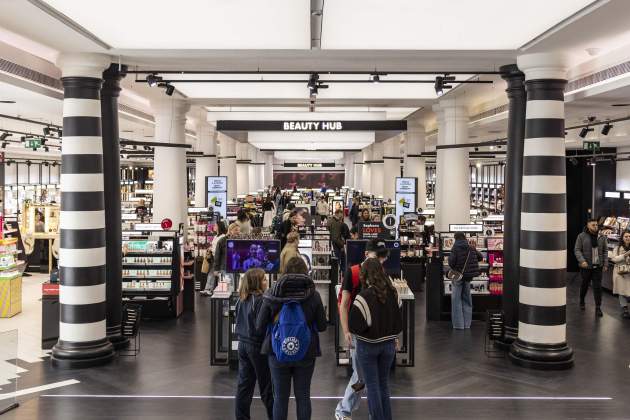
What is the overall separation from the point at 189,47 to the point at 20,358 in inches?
169

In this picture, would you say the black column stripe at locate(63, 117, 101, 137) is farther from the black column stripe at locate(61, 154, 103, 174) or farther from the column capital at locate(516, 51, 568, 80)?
the column capital at locate(516, 51, 568, 80)

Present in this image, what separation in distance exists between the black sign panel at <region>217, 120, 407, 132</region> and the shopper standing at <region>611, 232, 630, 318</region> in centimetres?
497

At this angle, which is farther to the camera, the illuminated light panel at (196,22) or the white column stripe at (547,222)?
the white column stripe at (547,222)

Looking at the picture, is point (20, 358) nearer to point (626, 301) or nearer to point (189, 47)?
point (189, 47)

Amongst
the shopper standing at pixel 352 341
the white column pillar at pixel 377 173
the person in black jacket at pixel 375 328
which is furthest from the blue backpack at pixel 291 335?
the white column pillar at pixel 377 173

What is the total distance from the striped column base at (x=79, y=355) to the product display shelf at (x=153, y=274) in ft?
8.64

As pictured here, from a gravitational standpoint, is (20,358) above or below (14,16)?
below

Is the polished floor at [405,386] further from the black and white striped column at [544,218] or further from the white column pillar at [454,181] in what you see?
the white column pillar at [454,181]

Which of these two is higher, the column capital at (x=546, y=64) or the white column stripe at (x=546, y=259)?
the column capital at (x=546, y=64)

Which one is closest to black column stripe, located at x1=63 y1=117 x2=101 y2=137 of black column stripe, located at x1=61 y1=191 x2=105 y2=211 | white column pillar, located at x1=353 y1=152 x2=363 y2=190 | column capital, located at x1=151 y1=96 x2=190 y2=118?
black column stripe, located at x1=61 y1=191 x2=105 y2=211

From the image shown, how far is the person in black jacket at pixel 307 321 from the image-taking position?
484cm

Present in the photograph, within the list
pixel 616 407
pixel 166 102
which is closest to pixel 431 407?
pixel 616 407

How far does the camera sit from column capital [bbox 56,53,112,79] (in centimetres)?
777

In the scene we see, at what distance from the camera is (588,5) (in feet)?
19.1
